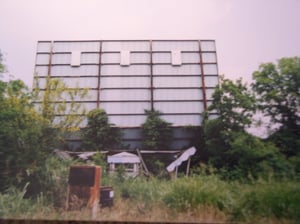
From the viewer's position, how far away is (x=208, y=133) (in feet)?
9.79

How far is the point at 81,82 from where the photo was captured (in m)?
3.20

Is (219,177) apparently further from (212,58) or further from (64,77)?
(64,77)

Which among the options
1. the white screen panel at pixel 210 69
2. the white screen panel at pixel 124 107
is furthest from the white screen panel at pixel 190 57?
the white screen panel at pixel 124 107

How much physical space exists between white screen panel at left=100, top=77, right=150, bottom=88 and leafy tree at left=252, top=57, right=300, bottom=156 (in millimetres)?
1376

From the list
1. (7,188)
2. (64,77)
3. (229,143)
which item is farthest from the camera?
(64,77)

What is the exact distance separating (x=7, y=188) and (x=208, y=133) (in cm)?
223

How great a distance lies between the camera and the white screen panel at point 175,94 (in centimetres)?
323

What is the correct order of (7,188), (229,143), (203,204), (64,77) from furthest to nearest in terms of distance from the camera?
(64,77) < (229,143) < (7,188) < (203,204)

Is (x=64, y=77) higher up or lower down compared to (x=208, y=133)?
higher up

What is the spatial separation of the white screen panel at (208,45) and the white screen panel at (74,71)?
55.3 inches

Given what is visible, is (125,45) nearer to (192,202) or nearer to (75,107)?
(75,107)

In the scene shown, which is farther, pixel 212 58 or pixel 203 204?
pixel 212 58

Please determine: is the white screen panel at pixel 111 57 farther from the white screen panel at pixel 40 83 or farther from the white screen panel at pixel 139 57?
the white screen panel at pixel 40 83

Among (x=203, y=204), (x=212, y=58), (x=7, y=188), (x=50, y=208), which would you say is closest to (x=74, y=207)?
(x=50, y=208)
